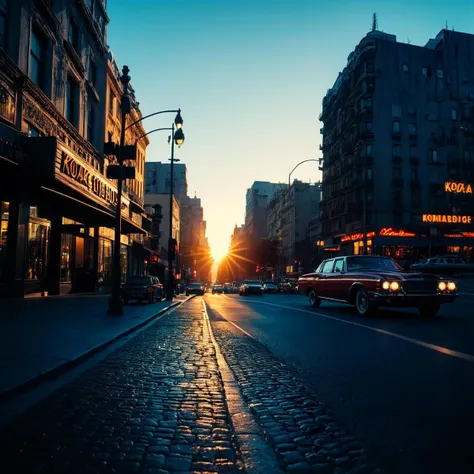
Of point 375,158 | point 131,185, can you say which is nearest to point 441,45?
point 375,158

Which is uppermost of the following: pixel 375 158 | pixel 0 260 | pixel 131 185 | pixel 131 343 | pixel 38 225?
pixel 375 158

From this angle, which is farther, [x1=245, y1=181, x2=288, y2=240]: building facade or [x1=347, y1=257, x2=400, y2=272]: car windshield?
[x1=245, y1=181, x2=288, y2=240]: building facade

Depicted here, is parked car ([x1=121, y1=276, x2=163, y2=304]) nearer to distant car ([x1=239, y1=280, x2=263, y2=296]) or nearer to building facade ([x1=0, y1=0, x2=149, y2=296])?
building facade ([x1=0, y1=0, x2=149, y2=296])

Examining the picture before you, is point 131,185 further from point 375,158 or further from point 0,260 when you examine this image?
point 375,158

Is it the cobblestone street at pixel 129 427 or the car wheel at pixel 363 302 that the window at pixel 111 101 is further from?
the cobblestone street at pixel 129 427

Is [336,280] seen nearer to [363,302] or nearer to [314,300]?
[363,302]

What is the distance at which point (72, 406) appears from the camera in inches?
179

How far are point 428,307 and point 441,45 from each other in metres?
62.5

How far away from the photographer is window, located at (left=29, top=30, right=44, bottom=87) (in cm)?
2180

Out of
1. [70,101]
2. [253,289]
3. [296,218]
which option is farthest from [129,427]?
[296,218]

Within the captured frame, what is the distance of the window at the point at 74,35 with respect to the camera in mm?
27452

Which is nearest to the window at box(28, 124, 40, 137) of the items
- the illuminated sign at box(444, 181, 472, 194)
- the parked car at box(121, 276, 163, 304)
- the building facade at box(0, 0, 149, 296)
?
the building facade at box(0, 0, 149, 296)

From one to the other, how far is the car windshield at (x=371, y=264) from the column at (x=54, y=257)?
56.4 feet

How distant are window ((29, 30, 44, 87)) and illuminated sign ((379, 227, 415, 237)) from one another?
1778 inches
